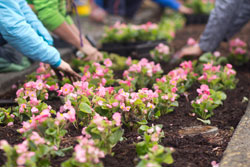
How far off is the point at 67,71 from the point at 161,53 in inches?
Answer: 50.5

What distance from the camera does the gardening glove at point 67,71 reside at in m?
2.63

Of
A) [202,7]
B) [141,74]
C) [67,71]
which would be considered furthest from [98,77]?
[202,7]

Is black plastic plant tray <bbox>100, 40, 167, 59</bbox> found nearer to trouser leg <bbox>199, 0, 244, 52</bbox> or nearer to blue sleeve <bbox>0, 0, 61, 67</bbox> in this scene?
trouser leg <bbox>199, 0, 244, 52</bbox>

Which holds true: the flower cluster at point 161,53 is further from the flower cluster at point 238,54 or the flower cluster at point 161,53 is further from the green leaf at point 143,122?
the green leaf at point 143,122

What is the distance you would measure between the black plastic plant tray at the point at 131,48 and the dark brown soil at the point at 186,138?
4.38 ft

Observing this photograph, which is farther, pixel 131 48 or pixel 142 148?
pixel 131 48

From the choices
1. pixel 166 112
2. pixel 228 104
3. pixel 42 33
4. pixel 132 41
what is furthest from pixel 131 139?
pixel 132 41

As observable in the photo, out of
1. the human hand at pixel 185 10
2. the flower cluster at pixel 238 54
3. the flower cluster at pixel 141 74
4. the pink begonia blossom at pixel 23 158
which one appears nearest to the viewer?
the pink begonia blossom at pixel 23 158

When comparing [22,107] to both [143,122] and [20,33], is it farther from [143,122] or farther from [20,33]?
[143,122]

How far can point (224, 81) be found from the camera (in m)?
2.86

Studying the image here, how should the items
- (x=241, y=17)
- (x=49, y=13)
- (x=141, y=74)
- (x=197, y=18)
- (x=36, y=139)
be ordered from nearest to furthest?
(x=36, y=139)
(x=141, y=74)
(x=49, y=13)
(x=241, y=17)
(x=197, y=18)

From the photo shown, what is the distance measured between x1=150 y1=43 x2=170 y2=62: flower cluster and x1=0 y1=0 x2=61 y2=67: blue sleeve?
4.63 feet

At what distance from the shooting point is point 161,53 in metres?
3.61

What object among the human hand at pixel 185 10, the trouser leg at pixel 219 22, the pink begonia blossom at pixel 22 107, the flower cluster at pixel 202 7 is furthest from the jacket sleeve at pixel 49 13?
the flower cluster at pixel 202 7
